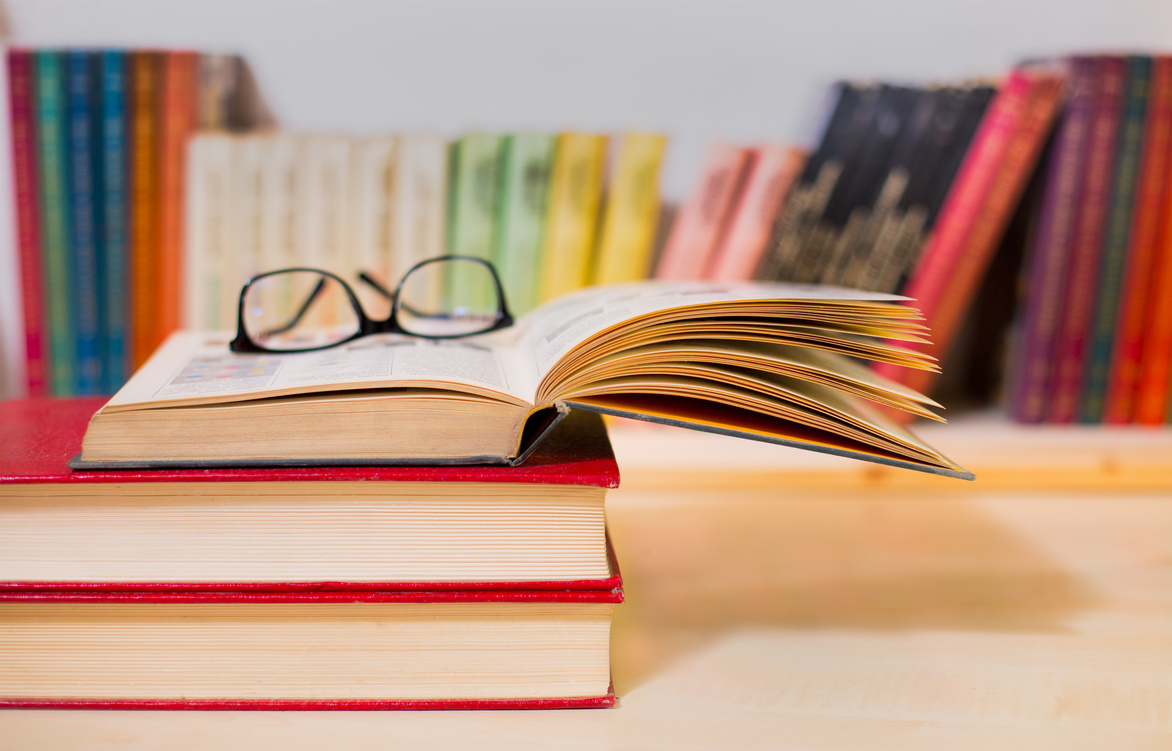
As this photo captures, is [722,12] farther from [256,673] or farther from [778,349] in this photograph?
[256,673]

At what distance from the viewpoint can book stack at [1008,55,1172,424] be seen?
1.01 m

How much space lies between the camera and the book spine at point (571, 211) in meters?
1.03

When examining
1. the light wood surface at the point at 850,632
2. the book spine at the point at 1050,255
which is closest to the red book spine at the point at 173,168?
the light wood surface at the point at 850,632

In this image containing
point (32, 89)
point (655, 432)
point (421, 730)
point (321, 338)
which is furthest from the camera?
point (655, 432)

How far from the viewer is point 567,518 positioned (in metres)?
0.52

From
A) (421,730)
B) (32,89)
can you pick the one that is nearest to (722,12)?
(32,89)

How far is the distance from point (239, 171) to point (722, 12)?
672mm

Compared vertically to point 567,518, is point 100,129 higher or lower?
higher

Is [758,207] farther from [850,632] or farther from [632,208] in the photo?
[850,632]

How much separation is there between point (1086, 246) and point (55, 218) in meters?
1.26

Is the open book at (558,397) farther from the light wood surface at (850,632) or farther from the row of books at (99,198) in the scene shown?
the row of books at (99,198)

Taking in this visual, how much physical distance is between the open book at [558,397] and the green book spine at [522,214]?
0.49 meters

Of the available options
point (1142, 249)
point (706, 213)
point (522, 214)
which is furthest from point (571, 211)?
point (1142, 249)

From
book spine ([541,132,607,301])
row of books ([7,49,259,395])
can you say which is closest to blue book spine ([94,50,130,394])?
row of books ([7,49,259,395])
